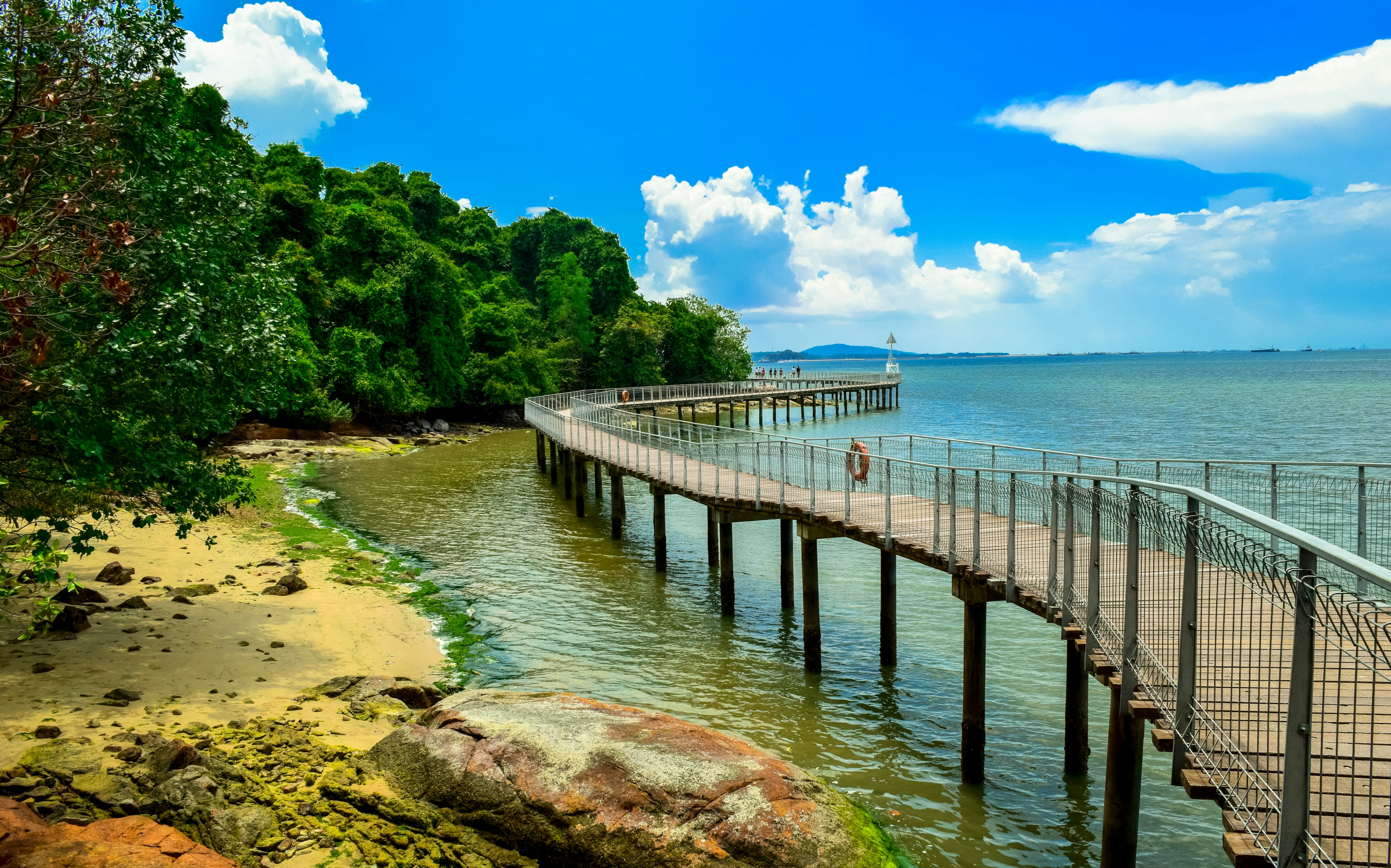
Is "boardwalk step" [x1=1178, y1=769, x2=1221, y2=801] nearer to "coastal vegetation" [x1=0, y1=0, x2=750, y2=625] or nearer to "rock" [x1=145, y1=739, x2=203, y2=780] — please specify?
"rock" [x1=145, y1=739, x2=203, y2=780]

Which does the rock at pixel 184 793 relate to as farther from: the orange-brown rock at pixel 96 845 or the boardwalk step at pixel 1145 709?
the boardwalk step at pixel 1145 709

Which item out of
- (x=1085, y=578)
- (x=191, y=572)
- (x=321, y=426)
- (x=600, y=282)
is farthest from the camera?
(x=600, y=282)

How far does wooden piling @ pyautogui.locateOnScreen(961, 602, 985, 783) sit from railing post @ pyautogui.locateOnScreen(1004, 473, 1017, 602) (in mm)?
853

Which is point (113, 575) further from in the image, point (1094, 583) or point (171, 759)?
point (1094, 583)

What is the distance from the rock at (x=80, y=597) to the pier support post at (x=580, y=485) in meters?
16.9

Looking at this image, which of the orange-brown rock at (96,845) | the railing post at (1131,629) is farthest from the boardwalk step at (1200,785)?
the orange-brown rock at (96,845)

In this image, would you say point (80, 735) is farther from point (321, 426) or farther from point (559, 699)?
point (321, 426)

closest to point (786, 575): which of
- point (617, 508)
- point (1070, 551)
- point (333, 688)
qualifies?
point (617, 508)

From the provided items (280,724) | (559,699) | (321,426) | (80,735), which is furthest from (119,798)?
(321,426)

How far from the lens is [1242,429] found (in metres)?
60.5

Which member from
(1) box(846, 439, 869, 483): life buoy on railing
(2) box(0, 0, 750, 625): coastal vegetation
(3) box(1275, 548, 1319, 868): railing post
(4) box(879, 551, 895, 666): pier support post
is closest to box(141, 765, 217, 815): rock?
(2) box(0, 0, 750, 625): coastal vegetation

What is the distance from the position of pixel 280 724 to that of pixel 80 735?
1990 millimetres

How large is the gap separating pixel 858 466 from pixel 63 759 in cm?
1171

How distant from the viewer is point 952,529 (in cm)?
1159
